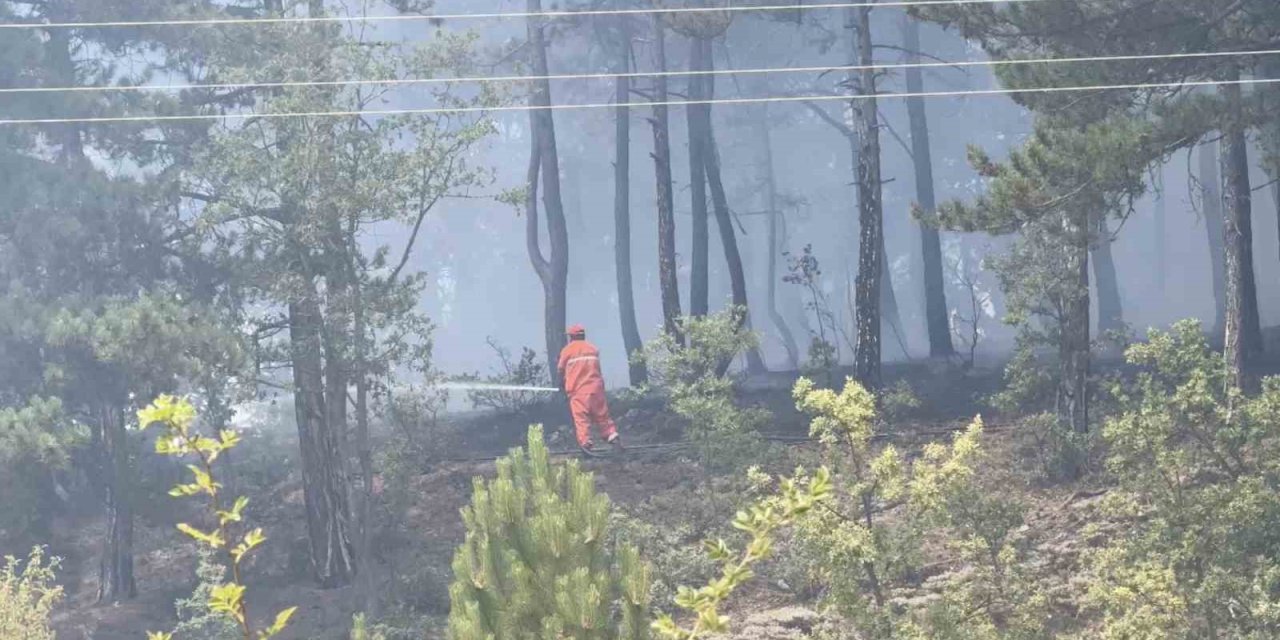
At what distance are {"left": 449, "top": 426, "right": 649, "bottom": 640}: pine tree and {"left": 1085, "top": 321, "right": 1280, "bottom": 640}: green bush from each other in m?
4.26

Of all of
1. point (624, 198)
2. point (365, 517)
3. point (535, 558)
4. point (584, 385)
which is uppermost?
point (624, 198)

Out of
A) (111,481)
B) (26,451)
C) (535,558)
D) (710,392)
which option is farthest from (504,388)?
(535,558)

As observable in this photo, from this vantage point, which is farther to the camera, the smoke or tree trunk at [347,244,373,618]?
the smoke

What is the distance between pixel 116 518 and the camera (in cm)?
2020

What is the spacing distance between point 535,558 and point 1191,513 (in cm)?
568

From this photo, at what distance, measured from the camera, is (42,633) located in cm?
1345

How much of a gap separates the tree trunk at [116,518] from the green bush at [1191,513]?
12.4m

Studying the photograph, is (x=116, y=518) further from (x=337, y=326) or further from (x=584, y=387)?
(x=584, y=387)

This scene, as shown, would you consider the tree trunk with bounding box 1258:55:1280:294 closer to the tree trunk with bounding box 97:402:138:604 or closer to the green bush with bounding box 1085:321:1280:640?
the green bush with bounding box 1085:321:1280:640

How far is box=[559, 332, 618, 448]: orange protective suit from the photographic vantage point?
19.4m

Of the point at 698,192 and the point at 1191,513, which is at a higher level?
the point at 698,192

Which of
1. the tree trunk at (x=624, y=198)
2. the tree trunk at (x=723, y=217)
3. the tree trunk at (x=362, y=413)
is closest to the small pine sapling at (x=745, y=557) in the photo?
the tree trunk at (x=362, y=413)

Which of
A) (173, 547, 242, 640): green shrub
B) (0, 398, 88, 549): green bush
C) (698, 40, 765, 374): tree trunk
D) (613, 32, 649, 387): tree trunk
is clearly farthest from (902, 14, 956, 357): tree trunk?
(0, 398, 88, 549): green bush

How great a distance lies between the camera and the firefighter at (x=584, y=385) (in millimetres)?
19406
